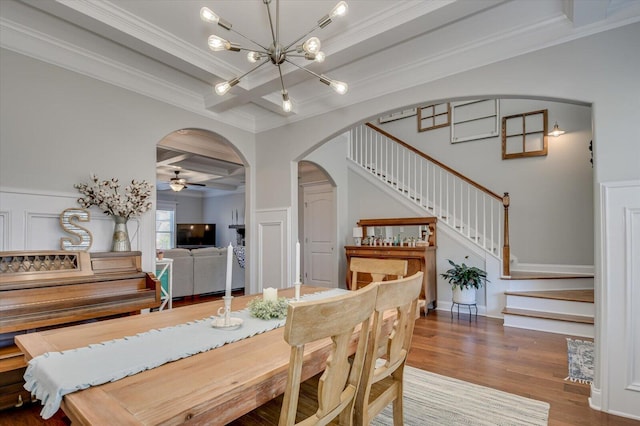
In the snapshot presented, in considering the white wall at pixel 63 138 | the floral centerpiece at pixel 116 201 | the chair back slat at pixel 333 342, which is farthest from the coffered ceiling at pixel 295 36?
the chair back slat at pixel 333 342

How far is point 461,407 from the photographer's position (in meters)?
2.19

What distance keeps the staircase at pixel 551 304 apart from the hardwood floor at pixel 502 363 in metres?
0.17

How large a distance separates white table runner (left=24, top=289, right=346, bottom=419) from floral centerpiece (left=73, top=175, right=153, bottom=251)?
1.89 meters

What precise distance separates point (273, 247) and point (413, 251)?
2.10 meters

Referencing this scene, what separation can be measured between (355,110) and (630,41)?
87.7 inches

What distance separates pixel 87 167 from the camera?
2.92 metres

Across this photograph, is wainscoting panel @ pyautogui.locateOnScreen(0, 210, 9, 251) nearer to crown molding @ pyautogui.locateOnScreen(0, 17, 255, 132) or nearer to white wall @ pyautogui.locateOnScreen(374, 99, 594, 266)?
crown molding @ pyautogui.locateOnScreen(0, 17, 255, 132)

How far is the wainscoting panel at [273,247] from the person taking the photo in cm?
420

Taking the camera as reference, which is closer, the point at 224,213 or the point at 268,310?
the point at 268,310

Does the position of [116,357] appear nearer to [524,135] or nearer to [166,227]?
[524,135]

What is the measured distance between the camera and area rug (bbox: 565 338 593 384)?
2.61 meters

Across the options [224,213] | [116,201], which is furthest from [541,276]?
[224,213]

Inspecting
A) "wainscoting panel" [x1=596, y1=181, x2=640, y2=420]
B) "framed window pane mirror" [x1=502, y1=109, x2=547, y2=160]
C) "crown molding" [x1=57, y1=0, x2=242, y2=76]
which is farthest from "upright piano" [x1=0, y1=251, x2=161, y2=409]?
"framed window pane mirror" [x1=502, y1=109, x2=547, y2=160]

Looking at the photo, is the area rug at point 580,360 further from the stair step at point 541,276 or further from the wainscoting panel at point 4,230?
the wainscoting panel at point 4,230
